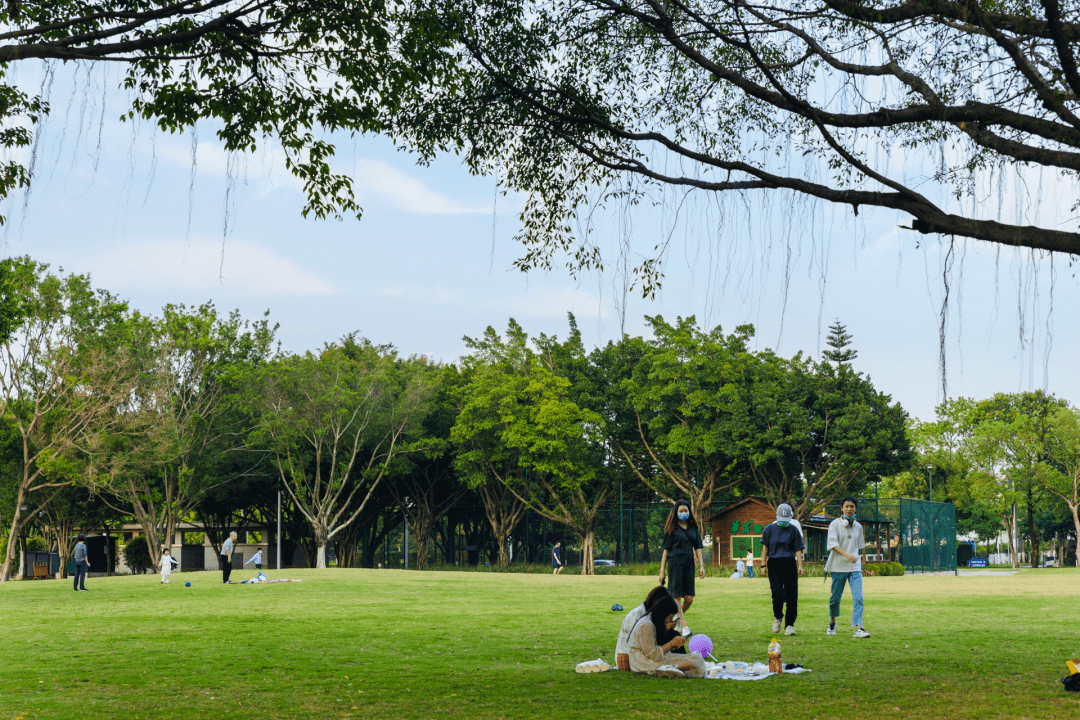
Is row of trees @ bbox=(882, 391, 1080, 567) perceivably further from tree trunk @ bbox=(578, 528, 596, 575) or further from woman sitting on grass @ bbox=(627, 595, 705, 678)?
woman sitting on grass @ bbox=(627, 595, 705, 678)

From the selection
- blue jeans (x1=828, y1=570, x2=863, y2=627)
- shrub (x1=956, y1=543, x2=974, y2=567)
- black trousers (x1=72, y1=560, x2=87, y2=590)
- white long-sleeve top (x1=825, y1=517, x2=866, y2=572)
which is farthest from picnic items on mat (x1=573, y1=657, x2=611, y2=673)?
shrub (x1=956, y1=543, x2=974, y2=567)

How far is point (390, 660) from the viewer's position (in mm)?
10281

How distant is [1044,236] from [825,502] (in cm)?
3472

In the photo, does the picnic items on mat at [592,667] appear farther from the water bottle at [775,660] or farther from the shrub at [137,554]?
the shrub at [137,554]

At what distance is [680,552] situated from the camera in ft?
37.2

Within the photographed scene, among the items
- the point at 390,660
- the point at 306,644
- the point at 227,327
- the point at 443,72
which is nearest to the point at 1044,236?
the point at 443,72

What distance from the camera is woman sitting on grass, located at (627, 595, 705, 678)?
28.7ft

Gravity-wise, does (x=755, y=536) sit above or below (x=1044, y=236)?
below

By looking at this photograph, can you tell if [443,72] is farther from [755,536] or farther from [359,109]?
[755,536]

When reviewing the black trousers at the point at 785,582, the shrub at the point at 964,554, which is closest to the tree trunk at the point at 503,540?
the black trousers at the point at 785,582

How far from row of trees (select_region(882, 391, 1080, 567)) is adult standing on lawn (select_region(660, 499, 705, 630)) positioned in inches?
1978

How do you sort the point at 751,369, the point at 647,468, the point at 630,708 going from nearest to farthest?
the point at 630,708
the point at 751,369
the point at 647,468

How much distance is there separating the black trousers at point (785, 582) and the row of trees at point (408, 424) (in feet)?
93.6

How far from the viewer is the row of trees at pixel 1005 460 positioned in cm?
6159
